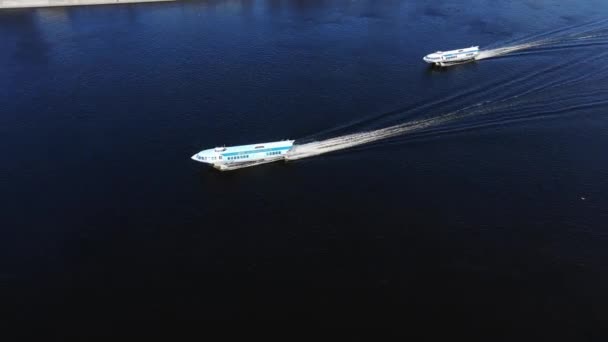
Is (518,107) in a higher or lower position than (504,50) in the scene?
lower

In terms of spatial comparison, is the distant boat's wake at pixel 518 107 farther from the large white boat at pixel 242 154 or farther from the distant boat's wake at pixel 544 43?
the distant boat's wake at pixel 544 43

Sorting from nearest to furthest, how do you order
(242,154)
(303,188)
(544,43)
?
(303,188)
(242,154)
(544,43)

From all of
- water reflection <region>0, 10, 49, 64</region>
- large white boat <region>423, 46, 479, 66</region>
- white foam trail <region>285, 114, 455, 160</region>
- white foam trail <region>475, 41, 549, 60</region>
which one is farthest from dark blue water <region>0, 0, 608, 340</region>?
large white boat <region>423, 46, 479, 66</region>

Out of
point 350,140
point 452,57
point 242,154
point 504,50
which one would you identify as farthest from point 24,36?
point 504,50

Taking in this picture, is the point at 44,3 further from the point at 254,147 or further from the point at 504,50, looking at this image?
the point at 504,50

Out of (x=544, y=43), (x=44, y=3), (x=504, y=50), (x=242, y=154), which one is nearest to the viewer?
(x=242, y=154)
